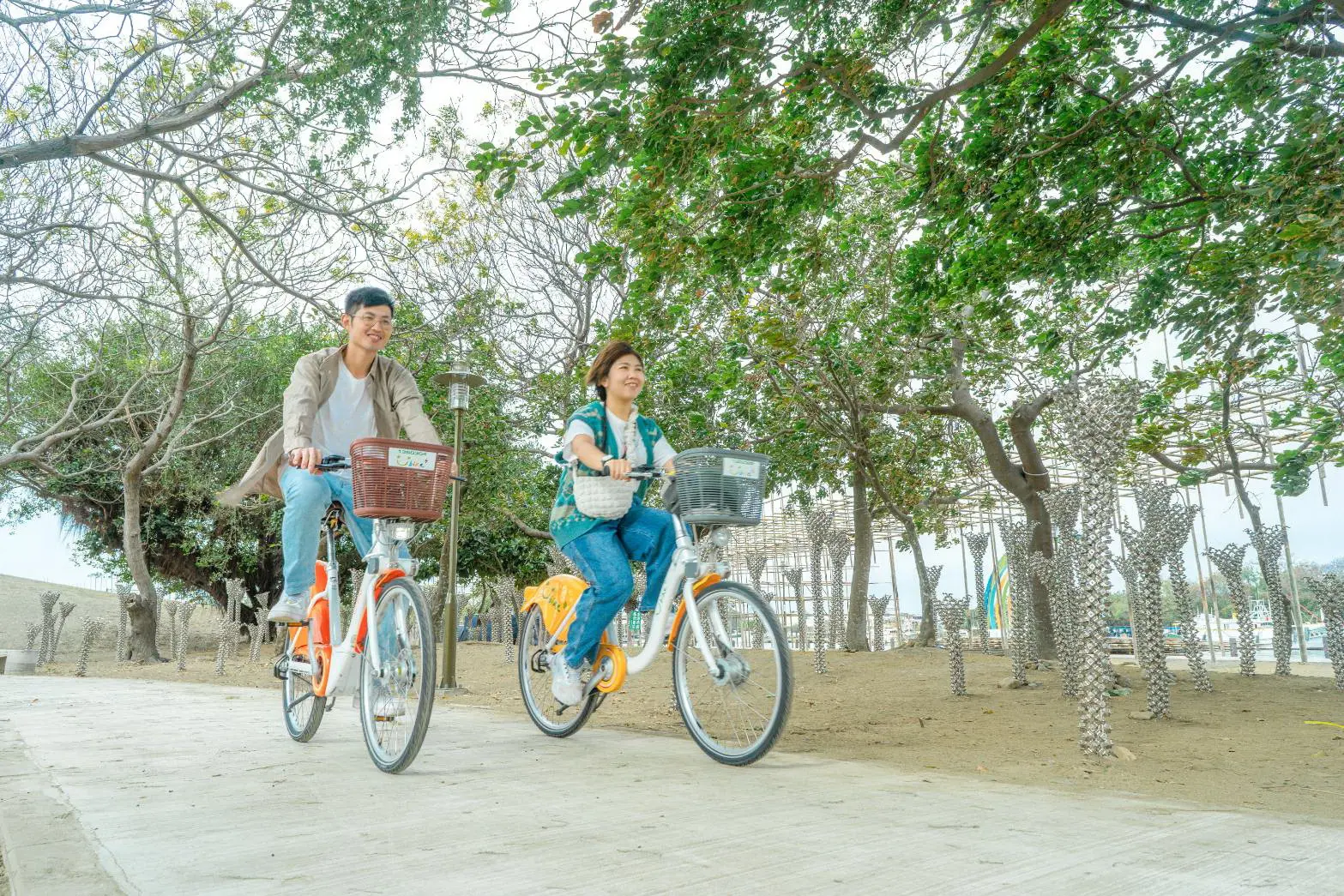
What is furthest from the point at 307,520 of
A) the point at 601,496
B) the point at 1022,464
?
the point at 1022,464

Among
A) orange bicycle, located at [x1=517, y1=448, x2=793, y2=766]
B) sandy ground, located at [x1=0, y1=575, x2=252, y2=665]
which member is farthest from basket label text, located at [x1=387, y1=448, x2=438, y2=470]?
sandy ground, located at [x1=0, y1=575, x2=252, y2=665]

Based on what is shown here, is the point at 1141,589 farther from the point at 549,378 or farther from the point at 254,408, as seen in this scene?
the point at 254,408

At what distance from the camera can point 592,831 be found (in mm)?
2375

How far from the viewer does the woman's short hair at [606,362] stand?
4.34m

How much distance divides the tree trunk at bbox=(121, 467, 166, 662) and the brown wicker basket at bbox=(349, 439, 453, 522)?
48.5 feet

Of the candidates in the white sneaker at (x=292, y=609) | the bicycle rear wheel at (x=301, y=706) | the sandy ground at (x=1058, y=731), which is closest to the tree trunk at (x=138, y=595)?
the sandy ground at (x=1058, y=731)

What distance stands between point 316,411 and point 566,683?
1.77 metres

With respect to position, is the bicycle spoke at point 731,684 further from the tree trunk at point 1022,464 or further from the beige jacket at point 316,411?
the tree trunk at point 1022,464

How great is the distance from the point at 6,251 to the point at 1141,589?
33.3 feet

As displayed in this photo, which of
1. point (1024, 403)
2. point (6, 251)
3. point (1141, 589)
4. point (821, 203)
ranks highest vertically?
point (6, 251)

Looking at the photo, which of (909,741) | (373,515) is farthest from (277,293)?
(909,741)

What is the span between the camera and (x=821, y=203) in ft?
20.3

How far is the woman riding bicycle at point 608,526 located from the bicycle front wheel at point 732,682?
41cm

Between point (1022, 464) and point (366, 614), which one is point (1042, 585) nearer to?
point (1022, 464)
